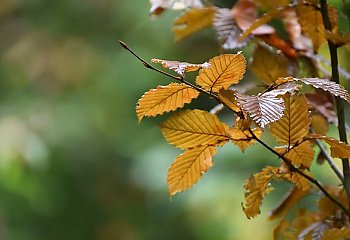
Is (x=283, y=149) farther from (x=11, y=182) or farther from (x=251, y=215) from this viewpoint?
(x=11, y=182)

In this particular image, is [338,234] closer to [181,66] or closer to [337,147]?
[337,147]

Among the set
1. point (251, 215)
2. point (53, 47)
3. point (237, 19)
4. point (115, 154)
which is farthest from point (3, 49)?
point (251, 215)

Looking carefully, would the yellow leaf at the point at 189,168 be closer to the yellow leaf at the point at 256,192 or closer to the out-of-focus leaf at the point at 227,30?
the yellow leaf at the point at 256,192

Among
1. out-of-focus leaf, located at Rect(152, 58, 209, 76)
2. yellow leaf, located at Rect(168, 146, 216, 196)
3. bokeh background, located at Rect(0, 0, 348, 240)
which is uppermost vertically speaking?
out-of-focus leaf, located at Rect(152, 58, 209, 76)

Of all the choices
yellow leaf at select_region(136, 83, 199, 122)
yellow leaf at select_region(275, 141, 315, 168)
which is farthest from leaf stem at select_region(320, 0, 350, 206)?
yellow leaf at select_region(136, 83, 199, 122)

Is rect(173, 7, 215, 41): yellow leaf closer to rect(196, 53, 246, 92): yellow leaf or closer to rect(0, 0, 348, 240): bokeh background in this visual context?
rect(196, 53, 246, 92): yellow leaf

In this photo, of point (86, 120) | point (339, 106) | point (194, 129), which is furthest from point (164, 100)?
point (86, 120)

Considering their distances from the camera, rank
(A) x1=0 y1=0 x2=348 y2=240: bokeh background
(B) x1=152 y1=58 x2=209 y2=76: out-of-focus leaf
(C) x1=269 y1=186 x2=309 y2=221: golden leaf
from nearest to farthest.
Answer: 1. (B) x1=152 y1=58 x2=209 y2=76: out-of-focus leaf
2. (C) x1=269 y1=186 x2=309 y2=221: golden leaf
3. (A) x1=0 y1=0 x2=348 y2=240: bokeh background
